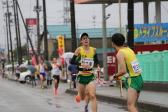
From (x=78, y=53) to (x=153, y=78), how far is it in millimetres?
8532

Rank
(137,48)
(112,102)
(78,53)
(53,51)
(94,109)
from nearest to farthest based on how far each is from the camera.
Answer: (94,109) → (78,53) → (112,102) → (137,48) → (53,51)

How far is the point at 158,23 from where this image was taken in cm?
2953

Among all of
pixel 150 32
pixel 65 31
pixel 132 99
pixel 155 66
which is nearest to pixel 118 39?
pixel 132 99

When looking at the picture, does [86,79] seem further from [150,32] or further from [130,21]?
[150,32]

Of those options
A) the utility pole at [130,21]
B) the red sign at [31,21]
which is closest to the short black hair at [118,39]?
the utility pole at [130,21]

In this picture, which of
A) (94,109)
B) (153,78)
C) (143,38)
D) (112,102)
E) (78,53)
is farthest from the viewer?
(143,38)

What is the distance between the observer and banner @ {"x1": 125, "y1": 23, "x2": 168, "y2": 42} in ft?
95.2

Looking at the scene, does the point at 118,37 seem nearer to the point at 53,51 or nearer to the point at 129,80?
the point at 129,80

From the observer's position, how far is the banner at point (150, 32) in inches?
1142

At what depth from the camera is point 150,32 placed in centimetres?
2938

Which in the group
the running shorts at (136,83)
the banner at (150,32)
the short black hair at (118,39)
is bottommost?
the running shorts at (136,83)

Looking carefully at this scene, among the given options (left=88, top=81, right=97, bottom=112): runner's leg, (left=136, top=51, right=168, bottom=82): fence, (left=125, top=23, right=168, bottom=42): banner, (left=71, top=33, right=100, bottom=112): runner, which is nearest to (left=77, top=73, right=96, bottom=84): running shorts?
(left=71, top=33, right=100, bottom=112): runner

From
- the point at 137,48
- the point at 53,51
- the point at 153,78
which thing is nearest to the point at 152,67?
the point at 153,78

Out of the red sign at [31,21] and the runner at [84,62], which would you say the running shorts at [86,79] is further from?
the red sign at [31,21]
